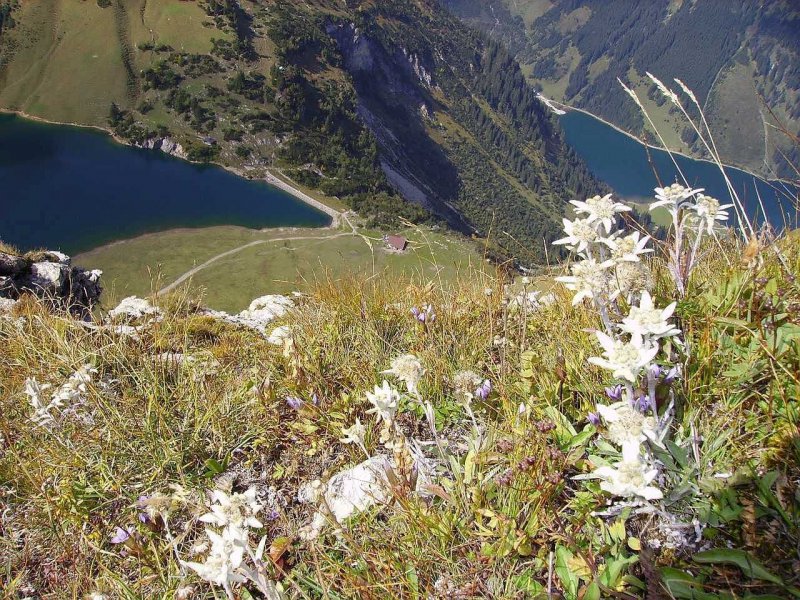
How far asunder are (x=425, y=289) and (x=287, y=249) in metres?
107

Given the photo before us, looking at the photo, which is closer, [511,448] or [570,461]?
[570,461]

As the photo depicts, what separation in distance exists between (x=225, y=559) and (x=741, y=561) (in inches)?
79.2

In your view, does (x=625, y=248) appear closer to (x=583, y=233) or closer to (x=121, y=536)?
(x=583, y=233)

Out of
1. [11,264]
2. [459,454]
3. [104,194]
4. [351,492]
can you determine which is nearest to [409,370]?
[459,454]

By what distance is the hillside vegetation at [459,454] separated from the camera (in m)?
2.08

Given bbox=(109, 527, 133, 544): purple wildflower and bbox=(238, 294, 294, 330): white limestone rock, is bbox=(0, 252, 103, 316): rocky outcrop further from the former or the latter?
bbox=(109, 527, 133, 544): purple wildflower

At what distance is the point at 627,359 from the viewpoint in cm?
202

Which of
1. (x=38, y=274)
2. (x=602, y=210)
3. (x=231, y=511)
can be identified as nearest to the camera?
(x=231, y=511)

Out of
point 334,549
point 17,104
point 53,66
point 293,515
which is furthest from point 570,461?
point 53,66

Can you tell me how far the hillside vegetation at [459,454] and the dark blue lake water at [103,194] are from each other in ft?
384

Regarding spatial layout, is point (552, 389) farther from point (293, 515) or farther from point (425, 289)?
point (425, 289)

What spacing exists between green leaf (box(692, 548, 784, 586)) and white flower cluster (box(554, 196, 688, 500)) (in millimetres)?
269

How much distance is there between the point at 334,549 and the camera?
255 centimetres

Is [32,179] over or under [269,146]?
under
